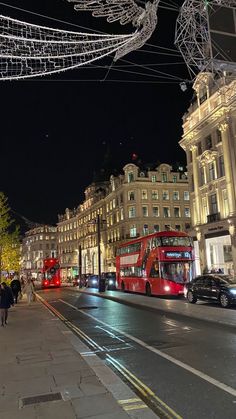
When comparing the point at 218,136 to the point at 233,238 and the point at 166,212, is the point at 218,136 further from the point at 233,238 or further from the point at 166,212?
the point at 166,212

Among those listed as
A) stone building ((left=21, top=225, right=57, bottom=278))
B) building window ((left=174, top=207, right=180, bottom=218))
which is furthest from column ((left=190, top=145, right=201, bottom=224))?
stone building ((left=21, top=225, right=57, bottom=278))

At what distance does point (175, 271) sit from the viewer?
92.5 ft

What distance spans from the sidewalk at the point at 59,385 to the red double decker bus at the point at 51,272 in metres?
48.0

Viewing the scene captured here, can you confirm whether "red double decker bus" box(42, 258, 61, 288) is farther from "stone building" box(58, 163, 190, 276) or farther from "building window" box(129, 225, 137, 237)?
"building window" box(129, 225, 137, 237)

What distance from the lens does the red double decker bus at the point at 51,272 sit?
194ft

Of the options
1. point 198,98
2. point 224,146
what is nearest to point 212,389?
point 224,146

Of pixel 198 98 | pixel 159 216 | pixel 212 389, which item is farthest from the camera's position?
pixel 159 216

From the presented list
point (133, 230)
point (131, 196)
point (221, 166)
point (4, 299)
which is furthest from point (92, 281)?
point (4, 299)

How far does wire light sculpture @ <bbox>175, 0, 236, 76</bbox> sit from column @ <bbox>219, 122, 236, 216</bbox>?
3650 centimetres

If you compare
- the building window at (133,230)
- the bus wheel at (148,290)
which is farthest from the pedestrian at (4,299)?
the building window at (133,230)

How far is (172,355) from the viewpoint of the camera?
973 cm

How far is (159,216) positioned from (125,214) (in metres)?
6.83

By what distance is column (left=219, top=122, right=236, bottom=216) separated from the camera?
43.6 m

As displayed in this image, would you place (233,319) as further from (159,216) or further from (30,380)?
(159,216)
